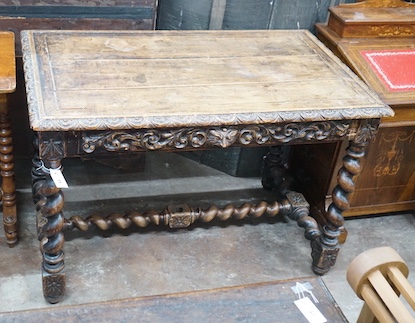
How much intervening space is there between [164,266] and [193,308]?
890mm

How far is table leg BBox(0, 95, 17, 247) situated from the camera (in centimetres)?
235

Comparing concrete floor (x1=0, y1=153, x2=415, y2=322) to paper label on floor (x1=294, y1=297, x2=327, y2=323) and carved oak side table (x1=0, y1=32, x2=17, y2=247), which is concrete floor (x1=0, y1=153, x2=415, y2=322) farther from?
paper label on floor (x1=294, y1=297, x2=327, y2=323)

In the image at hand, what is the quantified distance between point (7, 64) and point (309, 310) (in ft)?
4.65

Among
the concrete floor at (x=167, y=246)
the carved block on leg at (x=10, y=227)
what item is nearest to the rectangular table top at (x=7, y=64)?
the carved block on leg at (x=10, y=227)

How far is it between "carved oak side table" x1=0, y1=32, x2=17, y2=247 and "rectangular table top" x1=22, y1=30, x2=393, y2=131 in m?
0.09

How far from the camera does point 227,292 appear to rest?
185 cm

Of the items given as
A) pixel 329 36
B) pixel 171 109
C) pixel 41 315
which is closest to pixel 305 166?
Result: pixel 329 36

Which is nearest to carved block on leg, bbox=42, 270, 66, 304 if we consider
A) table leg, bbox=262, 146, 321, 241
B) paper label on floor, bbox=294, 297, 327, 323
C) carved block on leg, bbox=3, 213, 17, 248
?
carved block on leg, bbox=3, 213, 17, 248

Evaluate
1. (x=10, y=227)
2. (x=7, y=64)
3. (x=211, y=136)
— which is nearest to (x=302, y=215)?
(x=211, y=136)

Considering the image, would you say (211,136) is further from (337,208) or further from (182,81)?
(337,208)

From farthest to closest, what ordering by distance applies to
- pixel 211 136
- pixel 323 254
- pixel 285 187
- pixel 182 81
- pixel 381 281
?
pixel 285 187 → pixel 323 254 → pixel 182 81 → pixel 211 136 → pixel 381 281

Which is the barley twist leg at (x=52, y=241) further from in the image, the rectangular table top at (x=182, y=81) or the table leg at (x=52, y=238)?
the rectangular table top at (x=182, y=81)

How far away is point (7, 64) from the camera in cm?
230

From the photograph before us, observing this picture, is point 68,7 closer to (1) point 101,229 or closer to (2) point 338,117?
(1) point 101,229
